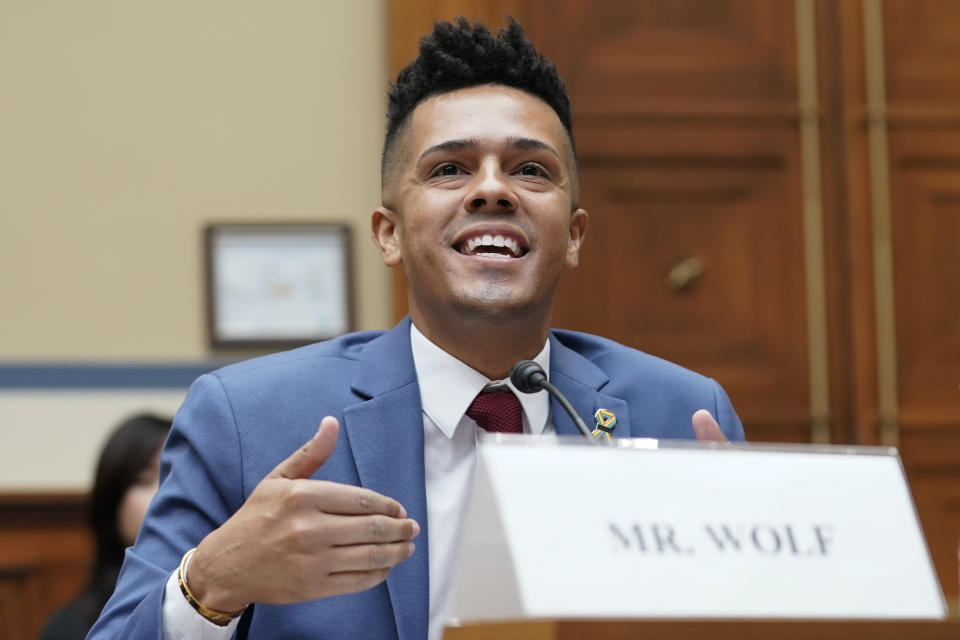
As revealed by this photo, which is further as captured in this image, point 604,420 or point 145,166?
point 145,166

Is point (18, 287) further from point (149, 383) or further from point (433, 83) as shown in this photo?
point (433, 83)

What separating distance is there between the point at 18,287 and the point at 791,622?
2969 millimetres

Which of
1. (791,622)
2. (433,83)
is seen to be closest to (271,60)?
(433,83)

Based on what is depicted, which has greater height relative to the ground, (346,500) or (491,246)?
(491,246)

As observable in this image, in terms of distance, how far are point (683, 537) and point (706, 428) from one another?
17.3 inches

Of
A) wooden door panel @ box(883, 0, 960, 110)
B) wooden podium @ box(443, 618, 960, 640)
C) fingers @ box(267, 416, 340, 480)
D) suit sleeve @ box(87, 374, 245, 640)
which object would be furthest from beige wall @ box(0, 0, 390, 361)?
wooden podium @ box(443, 618, 960, 640)

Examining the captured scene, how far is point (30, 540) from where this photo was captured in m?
3.29

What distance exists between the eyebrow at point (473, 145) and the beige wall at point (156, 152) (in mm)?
1760

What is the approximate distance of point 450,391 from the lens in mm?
1687

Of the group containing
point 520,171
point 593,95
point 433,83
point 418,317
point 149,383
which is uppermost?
point 593,95

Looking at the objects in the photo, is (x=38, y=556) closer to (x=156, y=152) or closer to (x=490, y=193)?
(x=156, y=152)

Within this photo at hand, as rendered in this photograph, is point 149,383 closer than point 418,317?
No

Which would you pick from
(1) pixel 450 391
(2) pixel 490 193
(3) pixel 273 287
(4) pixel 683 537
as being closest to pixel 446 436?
(1) pixel 450 391

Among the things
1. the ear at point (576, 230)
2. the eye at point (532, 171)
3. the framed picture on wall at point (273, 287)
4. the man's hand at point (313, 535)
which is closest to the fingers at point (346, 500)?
the man's hand at point (313, 535)
